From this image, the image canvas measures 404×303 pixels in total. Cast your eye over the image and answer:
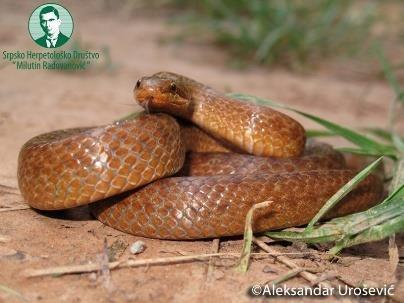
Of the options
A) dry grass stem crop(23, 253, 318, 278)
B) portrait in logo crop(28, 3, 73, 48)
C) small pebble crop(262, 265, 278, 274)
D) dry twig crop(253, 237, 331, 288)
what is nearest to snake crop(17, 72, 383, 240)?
dry twig crop(253, 237, 331, 288)

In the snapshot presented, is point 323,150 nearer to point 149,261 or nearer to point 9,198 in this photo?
point 149,261

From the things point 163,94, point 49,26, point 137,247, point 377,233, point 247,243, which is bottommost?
point 137,247

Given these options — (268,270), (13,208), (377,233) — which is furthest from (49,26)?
(377,233)

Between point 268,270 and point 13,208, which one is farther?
point 13,208

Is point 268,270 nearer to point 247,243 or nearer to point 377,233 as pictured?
point 247,243

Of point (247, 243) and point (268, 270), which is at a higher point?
point (247, 243)

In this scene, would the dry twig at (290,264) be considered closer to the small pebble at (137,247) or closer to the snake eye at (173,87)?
the small pebble at (137,247)
